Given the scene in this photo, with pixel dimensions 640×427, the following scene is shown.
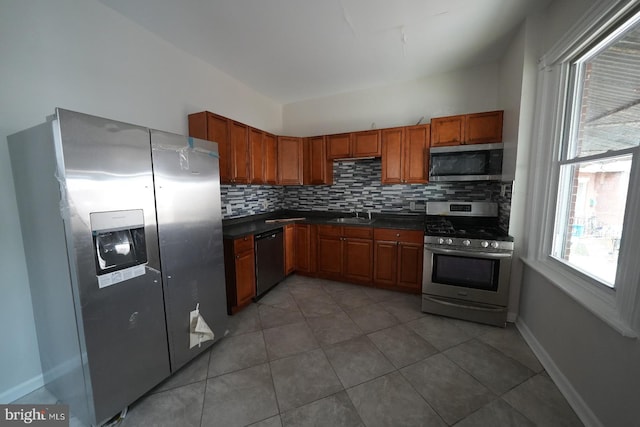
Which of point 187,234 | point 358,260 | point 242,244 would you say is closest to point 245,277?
point 242,244

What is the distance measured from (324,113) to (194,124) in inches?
82.3

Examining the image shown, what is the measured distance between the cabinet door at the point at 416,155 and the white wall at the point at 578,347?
1.07 meters

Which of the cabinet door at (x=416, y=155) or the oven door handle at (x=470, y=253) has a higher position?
the cabinet door at (x=416, y=155)

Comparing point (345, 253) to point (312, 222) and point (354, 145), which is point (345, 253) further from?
point (354, 145)

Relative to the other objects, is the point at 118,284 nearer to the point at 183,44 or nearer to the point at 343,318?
the point at 343,318

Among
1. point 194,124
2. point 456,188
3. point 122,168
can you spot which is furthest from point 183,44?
point 456,188

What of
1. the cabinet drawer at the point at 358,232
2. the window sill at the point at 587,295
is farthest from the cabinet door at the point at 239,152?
the window sill at the point at 587,295

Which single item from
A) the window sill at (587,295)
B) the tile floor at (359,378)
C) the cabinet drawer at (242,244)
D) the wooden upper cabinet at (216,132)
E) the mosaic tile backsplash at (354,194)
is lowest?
the tile floor at (359,378)

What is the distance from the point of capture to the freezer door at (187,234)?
1635 millimetres

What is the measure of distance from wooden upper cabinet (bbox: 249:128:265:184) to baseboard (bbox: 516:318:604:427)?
3289 millimetres

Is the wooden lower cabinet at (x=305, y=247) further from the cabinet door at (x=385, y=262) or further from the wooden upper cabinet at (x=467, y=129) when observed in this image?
the wooden upper cabinet at (x=467, y=129)

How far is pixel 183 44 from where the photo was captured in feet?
7.84

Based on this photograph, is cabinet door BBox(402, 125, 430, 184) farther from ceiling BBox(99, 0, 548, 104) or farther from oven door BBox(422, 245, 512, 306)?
oven door BBox(422, 245, 512, 306)

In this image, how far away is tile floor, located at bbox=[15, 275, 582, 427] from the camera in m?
1.44
